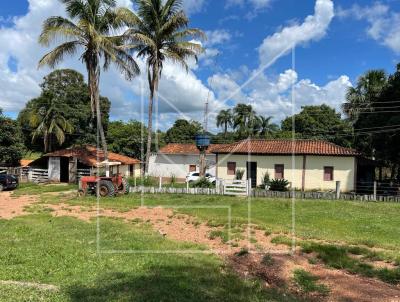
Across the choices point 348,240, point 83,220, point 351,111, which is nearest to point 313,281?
point 348,240

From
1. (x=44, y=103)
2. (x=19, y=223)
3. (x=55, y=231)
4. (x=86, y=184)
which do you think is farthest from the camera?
(x=44, y=103)

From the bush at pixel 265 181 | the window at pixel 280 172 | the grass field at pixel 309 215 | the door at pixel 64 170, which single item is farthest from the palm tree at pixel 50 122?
the window at pixel 280 172

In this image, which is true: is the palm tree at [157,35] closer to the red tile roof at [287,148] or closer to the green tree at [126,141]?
the red tile roof at [287,148]

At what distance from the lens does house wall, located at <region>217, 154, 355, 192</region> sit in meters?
29.4

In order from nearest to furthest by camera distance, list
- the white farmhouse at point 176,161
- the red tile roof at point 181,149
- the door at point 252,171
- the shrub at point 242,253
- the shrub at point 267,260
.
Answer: the shrub at point 267,260 → the shrub at point 242,253 → the door at point 252,171 → the white farmhouse at point 176,161 → the red tile roof at point 181,149

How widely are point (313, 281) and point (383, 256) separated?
266 centimetres

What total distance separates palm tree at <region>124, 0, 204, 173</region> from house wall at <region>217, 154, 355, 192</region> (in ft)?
27.2

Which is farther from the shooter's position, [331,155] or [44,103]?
[44,103]

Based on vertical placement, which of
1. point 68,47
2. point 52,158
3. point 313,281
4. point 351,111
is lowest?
point 313,281

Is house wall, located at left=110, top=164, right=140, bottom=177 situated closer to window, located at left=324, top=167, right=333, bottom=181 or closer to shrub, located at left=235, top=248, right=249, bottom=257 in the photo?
window, located at left=324, top=167, right=333, bottom=181

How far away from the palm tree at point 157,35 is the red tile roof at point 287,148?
8067 mm

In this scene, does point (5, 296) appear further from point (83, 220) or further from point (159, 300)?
point (83, 220)

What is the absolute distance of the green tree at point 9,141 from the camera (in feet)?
115

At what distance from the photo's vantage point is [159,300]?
5387 millimetres
